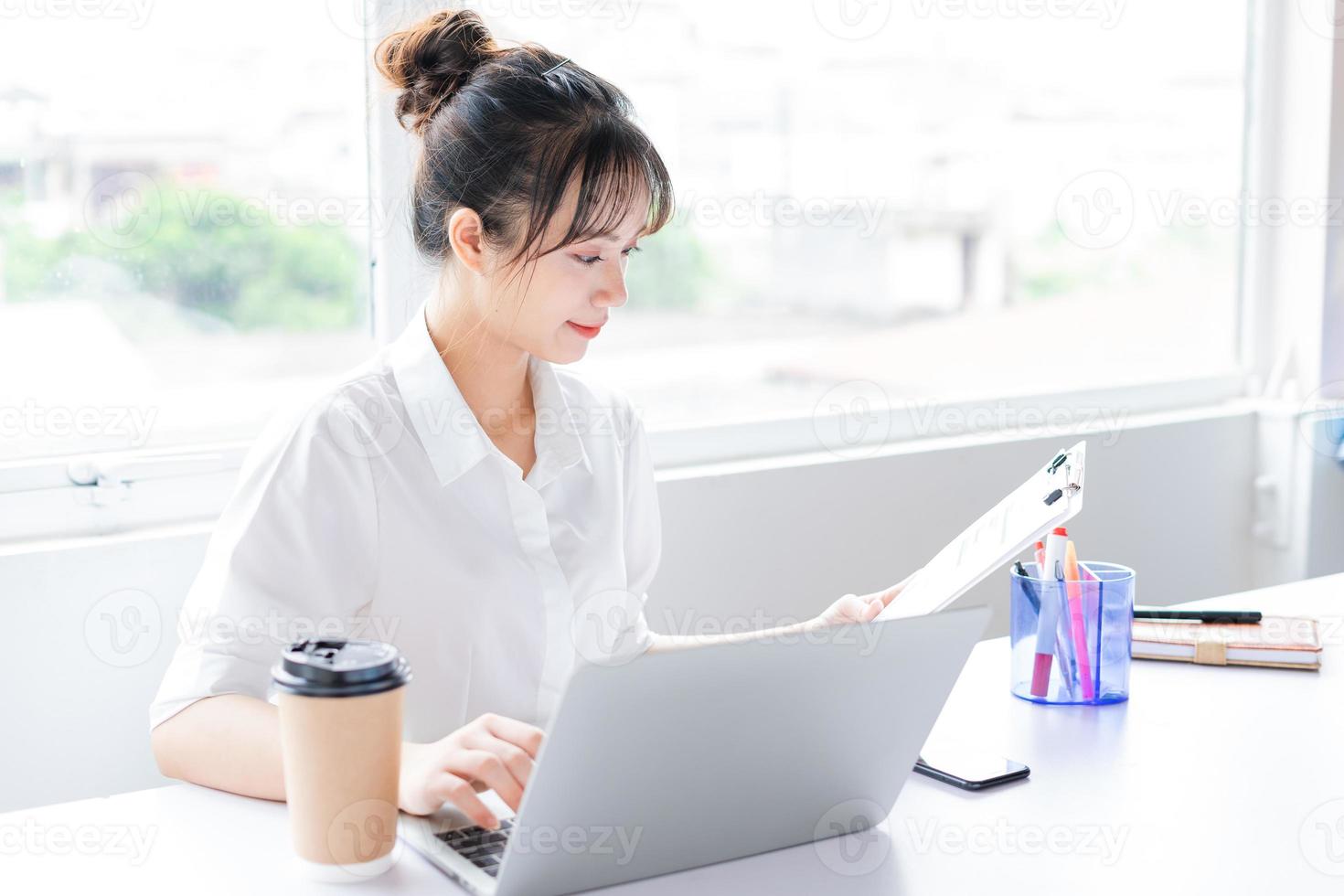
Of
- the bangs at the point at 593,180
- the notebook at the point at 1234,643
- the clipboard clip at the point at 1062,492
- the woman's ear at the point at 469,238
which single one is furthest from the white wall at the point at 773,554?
the clipboard clip at the point at 1062,492

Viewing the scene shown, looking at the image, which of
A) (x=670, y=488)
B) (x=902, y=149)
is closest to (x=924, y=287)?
(x=902, y=149)

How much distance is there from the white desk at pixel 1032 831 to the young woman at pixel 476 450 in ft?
0.69

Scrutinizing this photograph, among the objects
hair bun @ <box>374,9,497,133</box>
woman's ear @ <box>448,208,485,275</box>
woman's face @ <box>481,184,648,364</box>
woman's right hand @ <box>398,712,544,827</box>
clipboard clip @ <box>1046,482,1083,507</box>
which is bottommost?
woman's right hand @ <box>398,712,544,827</box>

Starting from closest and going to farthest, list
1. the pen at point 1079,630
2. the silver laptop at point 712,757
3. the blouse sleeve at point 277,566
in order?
1. the silver laptop at point 712,757
2. the blouse sleeve at point 277,566
3. the pen at point 1079,630

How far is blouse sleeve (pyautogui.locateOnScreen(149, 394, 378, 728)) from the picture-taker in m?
1.17

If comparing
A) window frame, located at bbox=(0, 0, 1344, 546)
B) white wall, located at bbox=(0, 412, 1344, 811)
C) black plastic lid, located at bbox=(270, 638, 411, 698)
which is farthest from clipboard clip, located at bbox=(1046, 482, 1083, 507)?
white wall, located at bbox=(0, 412, 1344, 811)

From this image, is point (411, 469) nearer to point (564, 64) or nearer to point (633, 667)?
point (564, 64)

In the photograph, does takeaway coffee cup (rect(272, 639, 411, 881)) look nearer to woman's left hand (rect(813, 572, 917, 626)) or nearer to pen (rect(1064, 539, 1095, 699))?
woman's left hand (rect(813, 572, 917, 626))

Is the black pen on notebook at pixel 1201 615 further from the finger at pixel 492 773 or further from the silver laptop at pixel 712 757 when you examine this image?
the finger at pixel 492 773

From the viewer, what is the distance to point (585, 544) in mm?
1517

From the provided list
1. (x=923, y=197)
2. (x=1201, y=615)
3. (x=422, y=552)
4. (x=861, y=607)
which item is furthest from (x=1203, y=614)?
(x=923, y=197)

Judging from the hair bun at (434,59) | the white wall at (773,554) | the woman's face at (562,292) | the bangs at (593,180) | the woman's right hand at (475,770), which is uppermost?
the hair bun at (434,59)

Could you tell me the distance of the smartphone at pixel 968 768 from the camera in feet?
3.59

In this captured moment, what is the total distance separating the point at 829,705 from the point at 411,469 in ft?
1.98
